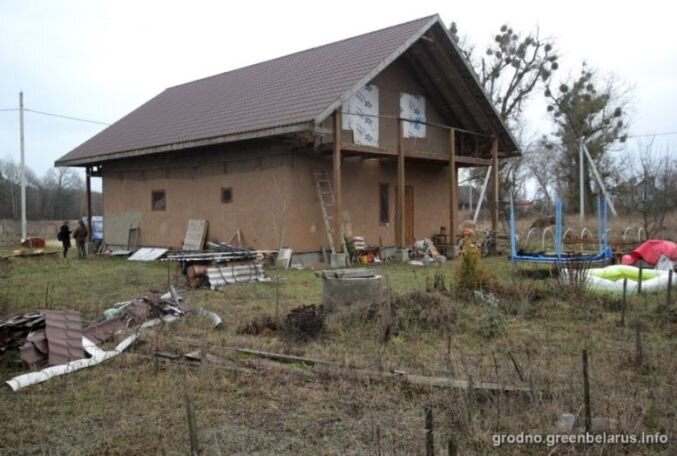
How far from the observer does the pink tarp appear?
1233cm

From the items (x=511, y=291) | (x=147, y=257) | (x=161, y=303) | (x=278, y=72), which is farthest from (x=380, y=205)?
(x=161, y=303)

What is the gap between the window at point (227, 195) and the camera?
1709cm

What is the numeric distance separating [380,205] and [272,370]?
43.2 feet

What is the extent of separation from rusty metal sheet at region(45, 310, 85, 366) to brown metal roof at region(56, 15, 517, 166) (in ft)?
26.4

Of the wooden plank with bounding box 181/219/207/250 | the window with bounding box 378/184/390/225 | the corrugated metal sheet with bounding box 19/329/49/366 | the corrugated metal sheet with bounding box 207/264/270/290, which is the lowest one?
the corrugated metal sheet with bounding box 19/329/49/366

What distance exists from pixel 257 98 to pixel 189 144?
252cm

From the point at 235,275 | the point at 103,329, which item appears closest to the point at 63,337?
the point at 103,329

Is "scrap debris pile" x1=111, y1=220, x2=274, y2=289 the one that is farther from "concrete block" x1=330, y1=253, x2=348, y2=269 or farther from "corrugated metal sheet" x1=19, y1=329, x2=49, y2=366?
"corrugated metal sheet" x1=19, y1=329, x2=49, y2=366

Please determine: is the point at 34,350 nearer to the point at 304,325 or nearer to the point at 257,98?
the point at 304,325

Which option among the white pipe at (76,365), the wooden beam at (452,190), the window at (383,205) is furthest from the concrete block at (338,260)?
the white pipe at (76,365)

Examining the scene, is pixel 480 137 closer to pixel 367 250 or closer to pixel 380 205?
pixel 380 205

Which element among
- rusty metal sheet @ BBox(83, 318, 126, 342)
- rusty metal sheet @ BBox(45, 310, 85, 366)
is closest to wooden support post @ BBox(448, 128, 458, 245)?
rusty metal sheet @ BBox(83, 318, 126, 342)

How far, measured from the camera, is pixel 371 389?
16.1 feet

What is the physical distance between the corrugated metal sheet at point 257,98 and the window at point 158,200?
1672 millimetres
